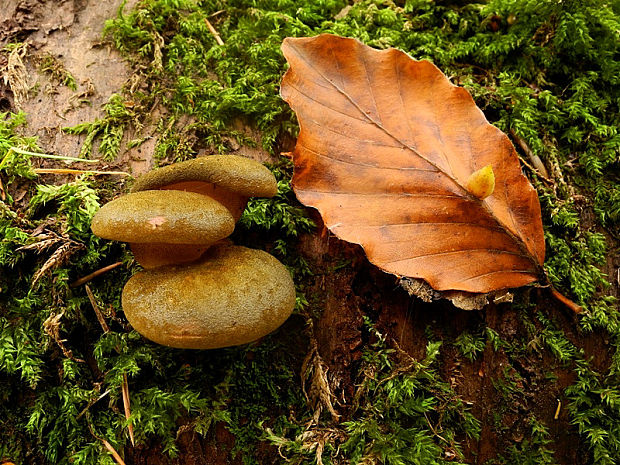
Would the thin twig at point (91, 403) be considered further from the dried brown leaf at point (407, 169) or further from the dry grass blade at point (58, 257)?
the dried brown leaf at point (407, 169)

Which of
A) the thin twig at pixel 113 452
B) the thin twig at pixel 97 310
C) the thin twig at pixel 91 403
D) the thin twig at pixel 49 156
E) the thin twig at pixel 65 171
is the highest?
the thin twig at pixel 49 156

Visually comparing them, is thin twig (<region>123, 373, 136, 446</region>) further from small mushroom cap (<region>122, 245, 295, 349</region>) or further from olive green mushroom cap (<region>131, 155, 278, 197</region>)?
olive green mushroom cap (<region>131, 155, 278, 197</region>)

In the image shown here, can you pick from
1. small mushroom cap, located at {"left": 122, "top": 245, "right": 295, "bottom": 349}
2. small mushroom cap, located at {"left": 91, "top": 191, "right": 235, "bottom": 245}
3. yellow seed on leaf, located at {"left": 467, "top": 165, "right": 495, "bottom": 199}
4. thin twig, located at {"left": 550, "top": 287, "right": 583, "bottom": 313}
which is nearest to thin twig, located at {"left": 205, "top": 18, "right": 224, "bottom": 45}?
small mushroom cap, located at {"left": 91, "top": 191, "right": 235, "bottom": 245}

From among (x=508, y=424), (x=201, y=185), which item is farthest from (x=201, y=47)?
(x=508, y=424)

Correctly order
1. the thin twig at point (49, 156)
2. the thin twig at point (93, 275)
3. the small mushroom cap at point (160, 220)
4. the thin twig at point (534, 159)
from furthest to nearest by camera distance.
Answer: the thin twig at point (534, 159), the thin twig at point (49, 156), the thin twig at point (93, 275), the small mushroom cap at point (160, 220)

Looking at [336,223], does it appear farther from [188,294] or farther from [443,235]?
[188,294]

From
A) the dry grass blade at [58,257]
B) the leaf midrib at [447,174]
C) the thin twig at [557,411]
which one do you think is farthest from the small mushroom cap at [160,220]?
the thin twig at [557,411]

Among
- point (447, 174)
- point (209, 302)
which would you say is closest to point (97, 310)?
point (209, 302)
